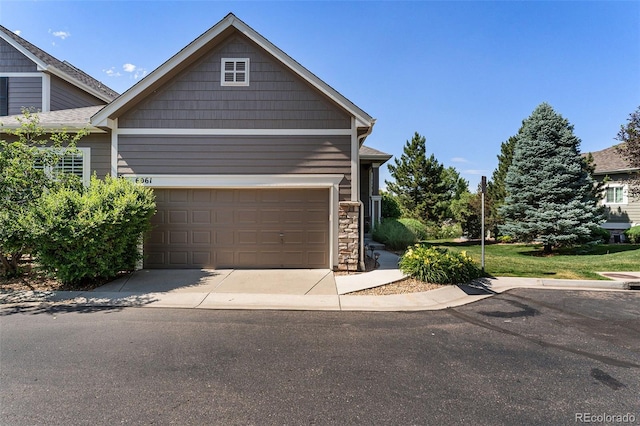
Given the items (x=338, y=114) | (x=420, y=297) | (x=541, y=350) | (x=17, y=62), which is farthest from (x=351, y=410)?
(x=17, y=62)

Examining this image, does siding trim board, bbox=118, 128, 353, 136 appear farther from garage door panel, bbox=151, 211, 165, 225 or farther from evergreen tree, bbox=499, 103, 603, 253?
evergreen tree, bbox=499, 103, 603, 253

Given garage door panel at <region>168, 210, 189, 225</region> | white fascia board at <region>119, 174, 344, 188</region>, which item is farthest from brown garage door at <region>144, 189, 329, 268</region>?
white fascia board at <region>119, 174, 344, 188</region>

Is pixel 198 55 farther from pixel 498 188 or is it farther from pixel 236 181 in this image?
pixel 498 188

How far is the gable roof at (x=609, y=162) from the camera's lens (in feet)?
62.3

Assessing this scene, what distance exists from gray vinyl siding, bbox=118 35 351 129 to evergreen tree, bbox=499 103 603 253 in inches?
436

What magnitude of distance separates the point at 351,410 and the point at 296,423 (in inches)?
20.9

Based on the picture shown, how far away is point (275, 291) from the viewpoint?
714 centimetres

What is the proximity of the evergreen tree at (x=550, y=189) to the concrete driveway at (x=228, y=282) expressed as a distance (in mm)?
11416

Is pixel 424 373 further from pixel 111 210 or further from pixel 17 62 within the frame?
pixel 17 62

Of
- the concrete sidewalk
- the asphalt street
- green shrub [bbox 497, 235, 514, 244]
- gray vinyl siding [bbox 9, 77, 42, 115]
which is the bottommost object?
the asphalt street

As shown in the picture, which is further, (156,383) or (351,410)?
(156,383)

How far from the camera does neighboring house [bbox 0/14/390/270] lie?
912 cm

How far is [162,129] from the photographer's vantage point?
359 inches

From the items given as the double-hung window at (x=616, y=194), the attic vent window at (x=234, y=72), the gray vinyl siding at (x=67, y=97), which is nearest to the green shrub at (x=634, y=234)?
the double-hung window at (x=616, y=194)
